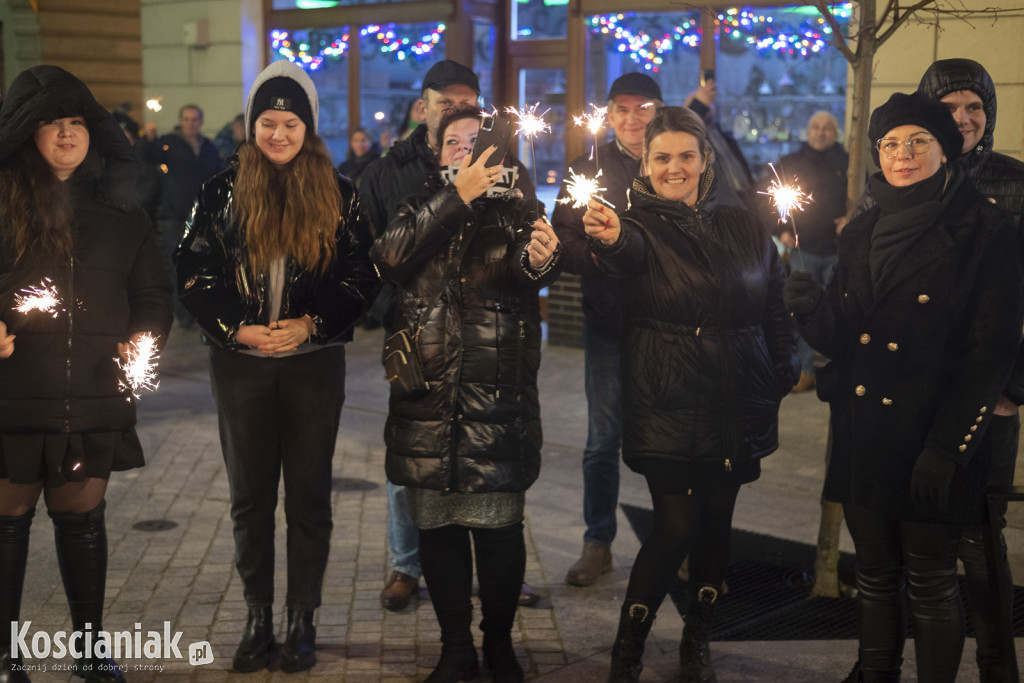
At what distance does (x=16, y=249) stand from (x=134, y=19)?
1399 centimetres

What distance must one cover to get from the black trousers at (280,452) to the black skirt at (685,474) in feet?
4.02

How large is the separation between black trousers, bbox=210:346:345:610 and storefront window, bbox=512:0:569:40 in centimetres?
944

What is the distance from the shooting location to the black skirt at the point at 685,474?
4145mm

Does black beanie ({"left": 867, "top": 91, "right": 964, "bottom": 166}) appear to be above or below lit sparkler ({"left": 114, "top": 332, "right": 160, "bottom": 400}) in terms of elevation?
above

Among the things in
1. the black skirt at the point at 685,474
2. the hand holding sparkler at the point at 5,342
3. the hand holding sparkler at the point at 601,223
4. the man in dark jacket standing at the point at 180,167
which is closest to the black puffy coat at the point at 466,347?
the hand holding sparkler at the point at 601,223

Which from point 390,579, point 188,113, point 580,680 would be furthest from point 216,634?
point 188,113

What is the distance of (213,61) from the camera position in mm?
14781

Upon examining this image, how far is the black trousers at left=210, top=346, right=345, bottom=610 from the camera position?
4.36 meters

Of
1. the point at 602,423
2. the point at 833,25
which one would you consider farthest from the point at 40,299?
the point at 833,25

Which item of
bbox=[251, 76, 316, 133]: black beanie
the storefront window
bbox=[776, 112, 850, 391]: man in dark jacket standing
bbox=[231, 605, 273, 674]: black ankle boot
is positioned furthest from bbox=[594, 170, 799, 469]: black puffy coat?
the storefront window

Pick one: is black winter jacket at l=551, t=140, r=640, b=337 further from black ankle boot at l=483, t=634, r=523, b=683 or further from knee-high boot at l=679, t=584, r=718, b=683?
black ankle boot at l=483, t=634, r=523, b=683

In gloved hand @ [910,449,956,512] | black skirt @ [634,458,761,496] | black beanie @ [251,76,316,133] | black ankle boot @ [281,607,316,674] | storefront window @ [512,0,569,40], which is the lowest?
black ankle boot @ [281,607,316,674]

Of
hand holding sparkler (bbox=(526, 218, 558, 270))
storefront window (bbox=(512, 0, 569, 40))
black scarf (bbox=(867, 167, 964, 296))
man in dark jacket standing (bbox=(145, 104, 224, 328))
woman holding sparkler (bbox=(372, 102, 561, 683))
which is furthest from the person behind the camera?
storefront window (bbox=(512, 0, 569, 40))

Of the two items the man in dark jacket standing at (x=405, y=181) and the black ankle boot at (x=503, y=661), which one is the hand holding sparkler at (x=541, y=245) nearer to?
the man in dark jacket standing at (x=405, y=181)
